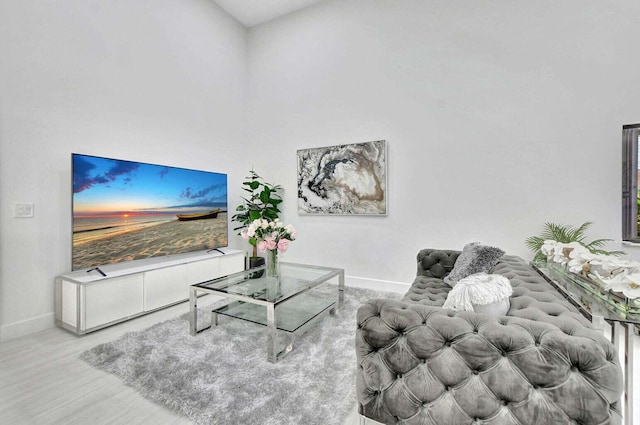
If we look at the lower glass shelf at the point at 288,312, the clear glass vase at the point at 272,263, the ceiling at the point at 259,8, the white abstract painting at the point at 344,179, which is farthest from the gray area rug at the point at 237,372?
the ceiling at the point at 259,8

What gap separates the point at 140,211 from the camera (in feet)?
10.3

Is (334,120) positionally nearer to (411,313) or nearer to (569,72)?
(569,72)

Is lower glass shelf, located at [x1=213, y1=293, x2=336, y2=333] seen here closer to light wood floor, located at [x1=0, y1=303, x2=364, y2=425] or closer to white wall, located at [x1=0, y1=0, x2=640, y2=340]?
light wood floor, located at [x1=0, y1=303, x2=364, y2=425]

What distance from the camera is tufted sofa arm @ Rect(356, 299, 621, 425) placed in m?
0.90

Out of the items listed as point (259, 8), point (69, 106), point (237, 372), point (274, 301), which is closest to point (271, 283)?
point (274, 301)

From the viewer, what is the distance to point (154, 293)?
114 inches

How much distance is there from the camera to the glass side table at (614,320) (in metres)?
1.07

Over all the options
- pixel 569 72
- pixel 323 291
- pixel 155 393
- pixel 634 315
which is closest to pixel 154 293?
pixel 155 393

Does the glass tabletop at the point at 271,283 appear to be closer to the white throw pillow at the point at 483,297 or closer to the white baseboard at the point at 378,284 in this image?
the white baseboard at the point at 378,284

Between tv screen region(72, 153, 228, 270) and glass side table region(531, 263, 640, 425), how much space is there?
3.66m

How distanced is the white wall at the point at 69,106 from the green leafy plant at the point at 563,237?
14.0 ft

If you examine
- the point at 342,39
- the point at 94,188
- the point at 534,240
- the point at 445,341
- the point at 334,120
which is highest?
the point at 342,39

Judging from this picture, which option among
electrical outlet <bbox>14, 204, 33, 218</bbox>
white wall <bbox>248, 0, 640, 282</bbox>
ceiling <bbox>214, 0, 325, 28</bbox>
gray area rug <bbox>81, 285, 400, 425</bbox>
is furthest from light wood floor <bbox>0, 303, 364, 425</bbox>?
ceiling <bbox>214, 0, 325, 28</bbox>

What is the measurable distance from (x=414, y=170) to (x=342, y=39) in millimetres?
2197
